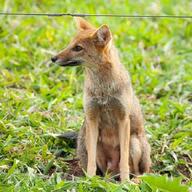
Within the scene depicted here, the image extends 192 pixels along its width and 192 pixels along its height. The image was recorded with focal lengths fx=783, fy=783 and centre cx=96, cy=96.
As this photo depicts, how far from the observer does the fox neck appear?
8281 mm

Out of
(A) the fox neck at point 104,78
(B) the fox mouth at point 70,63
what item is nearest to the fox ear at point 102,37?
(A) the fox neck at point 104,78

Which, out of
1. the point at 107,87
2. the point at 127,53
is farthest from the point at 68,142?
the point at 127,53

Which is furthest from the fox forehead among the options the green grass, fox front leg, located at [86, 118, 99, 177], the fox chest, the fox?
the green grass

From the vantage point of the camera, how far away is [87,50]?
8227mm

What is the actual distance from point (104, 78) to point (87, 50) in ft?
1.15

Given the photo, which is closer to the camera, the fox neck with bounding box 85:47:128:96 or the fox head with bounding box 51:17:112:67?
the fox head with bounding box 51:17:112:67

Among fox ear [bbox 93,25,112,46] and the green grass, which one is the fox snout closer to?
fox ear [bbox 93,25,112,46]

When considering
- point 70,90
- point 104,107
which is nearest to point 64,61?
point 104,107

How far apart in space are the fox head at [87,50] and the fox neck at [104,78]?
0.06 meters

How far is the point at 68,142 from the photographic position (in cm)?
920

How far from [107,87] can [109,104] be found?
18cm

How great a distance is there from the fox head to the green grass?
1.18 m

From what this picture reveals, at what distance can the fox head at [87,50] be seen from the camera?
8.13m

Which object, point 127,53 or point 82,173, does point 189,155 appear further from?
point 127,53
